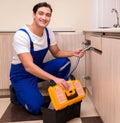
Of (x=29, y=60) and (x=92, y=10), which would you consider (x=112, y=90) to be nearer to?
(x=29, y=60)

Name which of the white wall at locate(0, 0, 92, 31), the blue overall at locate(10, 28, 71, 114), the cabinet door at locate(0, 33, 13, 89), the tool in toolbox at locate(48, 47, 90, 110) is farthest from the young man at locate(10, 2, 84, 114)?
the white wall at locate(0, 0, 92, 31)

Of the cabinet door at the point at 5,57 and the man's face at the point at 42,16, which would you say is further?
the cabinet door at the point at 5,57

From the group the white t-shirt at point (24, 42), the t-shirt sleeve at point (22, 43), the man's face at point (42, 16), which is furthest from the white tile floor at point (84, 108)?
the man's face at point (42, 16)

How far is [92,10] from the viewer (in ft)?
8.21

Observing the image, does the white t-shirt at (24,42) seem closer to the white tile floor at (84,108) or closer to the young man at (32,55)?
the young man at (32,55)

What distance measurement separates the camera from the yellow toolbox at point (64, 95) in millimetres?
1448

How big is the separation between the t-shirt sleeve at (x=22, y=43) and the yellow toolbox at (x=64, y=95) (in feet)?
1.39

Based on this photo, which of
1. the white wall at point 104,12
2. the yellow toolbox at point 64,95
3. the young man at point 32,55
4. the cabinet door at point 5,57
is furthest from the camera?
the white wall at point 104,12

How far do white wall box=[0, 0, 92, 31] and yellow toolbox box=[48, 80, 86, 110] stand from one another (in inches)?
44.0

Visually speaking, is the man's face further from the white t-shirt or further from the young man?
the white t-shirt

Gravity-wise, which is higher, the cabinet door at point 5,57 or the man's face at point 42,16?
the man's face at point 42,16

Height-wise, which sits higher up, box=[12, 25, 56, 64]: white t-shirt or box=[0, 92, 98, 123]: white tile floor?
box=[12, 25, 56, 64]: white t-shirt

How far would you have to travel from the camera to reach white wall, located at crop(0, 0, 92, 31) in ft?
8.17

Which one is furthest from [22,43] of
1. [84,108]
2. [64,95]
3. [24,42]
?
[84,108]
